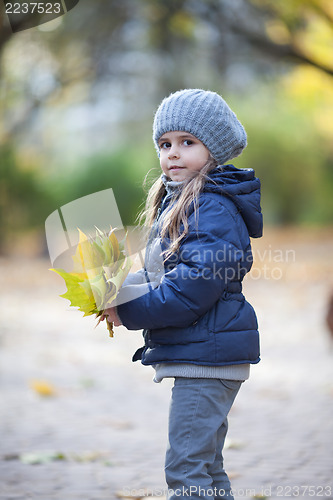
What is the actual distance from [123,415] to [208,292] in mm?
3012

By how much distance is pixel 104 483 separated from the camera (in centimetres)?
A: 368

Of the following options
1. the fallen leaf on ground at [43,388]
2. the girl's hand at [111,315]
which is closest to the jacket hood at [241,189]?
the girl's hand at [111,315]

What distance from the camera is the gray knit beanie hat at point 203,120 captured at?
2.60 meters

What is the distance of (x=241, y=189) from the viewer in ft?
8.46

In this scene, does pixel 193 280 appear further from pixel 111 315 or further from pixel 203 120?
pixel 203 120

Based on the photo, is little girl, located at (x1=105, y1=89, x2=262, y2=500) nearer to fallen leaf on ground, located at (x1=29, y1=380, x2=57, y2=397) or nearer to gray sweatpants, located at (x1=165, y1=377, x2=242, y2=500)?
gray sweatpants, located at (x1=165, y1=377, x2=242, y2=500)

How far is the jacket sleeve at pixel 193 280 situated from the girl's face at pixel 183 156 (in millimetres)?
237

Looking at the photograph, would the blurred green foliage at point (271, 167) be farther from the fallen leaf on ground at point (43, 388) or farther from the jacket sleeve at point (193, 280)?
the jacket sleeve at point (193, 280)

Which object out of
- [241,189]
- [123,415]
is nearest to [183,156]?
[241,189]

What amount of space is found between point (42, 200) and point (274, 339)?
10777mm

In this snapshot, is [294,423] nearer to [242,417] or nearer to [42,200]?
[242,417]

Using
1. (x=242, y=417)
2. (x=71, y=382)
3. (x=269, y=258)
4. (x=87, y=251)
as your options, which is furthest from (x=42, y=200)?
(x=87, y=251)

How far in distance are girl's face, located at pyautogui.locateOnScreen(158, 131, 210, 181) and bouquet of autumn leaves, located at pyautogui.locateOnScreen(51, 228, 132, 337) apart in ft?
1.33

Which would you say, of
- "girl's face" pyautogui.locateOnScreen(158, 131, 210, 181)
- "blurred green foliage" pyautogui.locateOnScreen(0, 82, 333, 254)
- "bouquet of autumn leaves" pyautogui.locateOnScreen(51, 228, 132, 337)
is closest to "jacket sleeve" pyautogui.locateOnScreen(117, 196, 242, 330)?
"bouquet of autumn leaves" pyautogui.locateOnScreen(51, 228, 132, 337)
